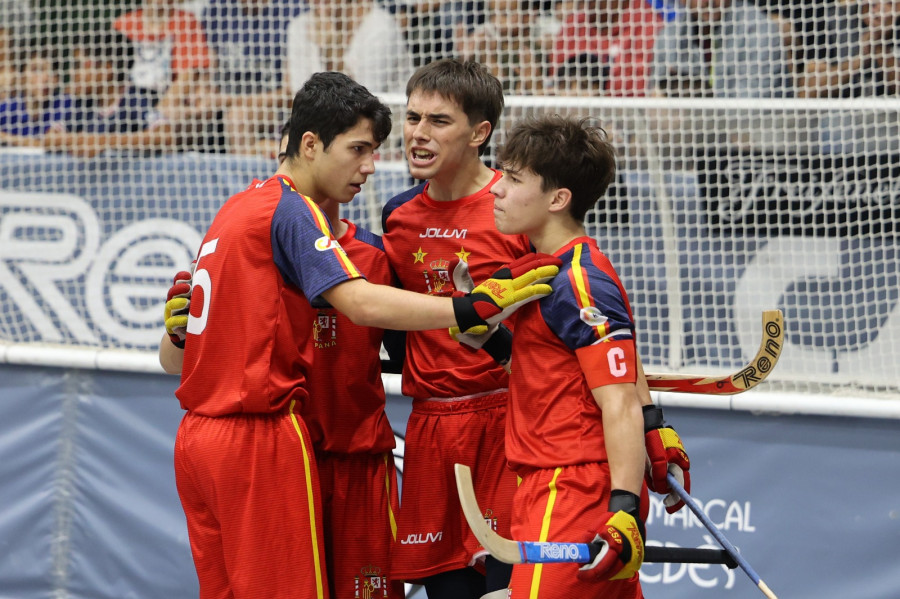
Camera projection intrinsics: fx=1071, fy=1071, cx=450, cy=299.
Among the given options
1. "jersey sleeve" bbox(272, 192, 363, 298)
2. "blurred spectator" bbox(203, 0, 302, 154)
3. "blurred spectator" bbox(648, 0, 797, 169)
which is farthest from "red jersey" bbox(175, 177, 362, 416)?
"blurred spectator" bbox(203, 0, 302, 154)

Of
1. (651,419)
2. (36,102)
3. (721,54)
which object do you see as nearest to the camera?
(651,419)

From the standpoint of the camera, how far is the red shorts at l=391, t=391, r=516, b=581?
123 inches

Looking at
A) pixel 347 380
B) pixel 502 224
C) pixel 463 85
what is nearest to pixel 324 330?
pixel 347 380

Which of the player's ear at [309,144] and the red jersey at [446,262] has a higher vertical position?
the player's ear at [309,144]

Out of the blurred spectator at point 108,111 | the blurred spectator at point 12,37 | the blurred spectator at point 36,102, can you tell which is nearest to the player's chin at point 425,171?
the blurred spectator at point 108,111

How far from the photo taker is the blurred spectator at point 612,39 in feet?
15.7

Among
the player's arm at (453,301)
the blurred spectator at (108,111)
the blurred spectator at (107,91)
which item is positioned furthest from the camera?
the blurred spectator at (107,91)

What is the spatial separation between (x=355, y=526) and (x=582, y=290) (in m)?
1.14

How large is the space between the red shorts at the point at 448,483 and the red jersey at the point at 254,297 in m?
0.49

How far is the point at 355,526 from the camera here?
322 cm

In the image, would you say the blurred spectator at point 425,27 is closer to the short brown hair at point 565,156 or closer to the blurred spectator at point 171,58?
the blurred spectator at point 171,58

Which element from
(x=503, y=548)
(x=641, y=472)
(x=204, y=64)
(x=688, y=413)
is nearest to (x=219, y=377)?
(x=503, y=548)

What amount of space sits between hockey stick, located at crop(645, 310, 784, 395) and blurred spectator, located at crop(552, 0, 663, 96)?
2.11 meters

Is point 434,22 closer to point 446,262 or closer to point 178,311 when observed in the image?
point 446,262
